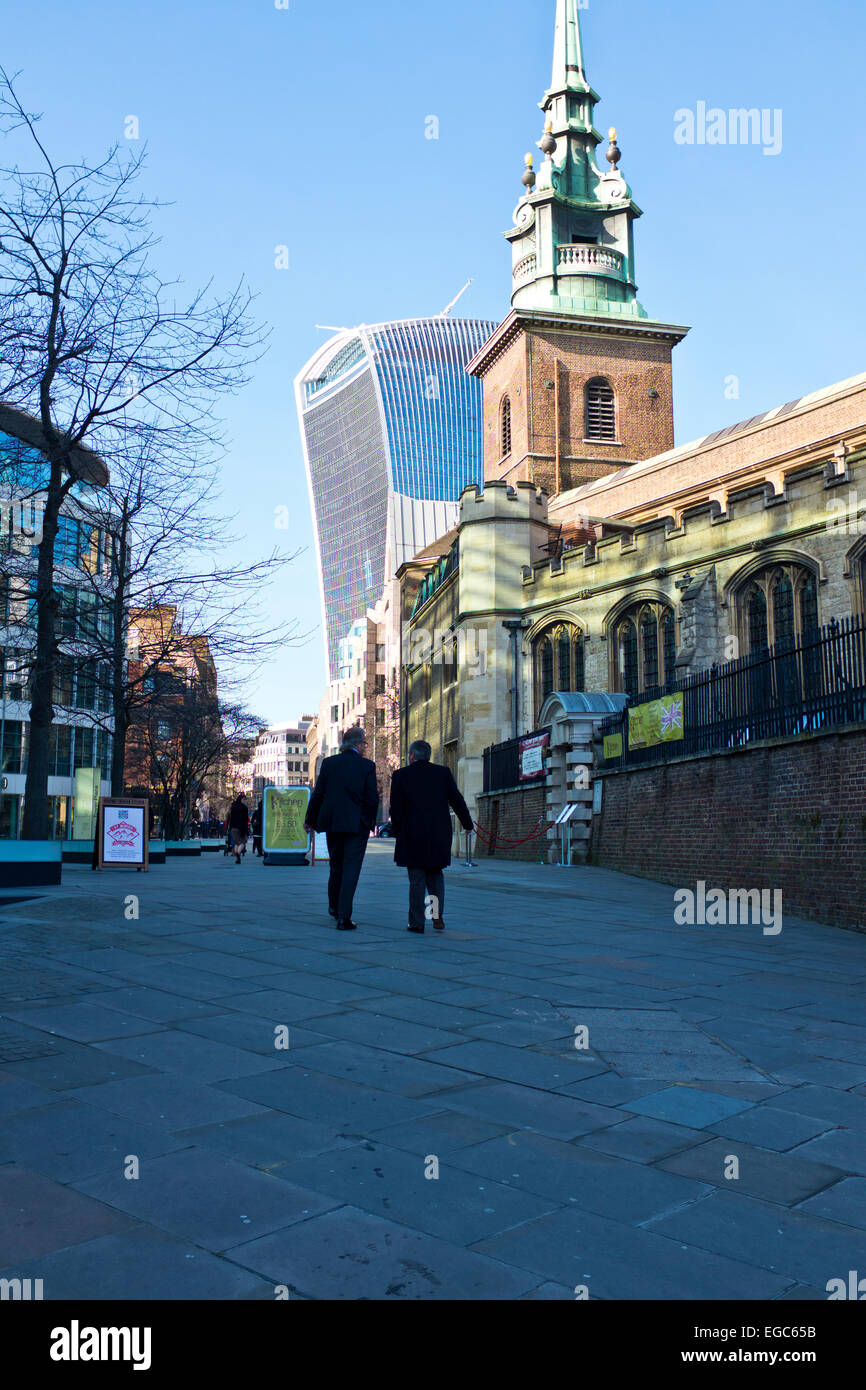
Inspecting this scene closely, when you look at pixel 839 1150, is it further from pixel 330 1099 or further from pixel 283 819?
pixel 283 819

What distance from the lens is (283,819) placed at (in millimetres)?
22766

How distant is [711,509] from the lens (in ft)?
98.1

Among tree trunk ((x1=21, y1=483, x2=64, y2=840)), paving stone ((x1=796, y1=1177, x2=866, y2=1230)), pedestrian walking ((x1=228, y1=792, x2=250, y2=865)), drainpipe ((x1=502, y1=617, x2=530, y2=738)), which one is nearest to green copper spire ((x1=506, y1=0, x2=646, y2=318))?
drainpipe ((x1=502, y1=617, x2=530, y2=738))

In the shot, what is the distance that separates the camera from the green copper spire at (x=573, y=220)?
178 ft

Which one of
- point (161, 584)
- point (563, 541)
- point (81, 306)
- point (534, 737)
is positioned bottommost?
point (534, 737)

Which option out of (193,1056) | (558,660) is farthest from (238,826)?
(193,1056)

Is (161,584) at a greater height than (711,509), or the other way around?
(711,509)

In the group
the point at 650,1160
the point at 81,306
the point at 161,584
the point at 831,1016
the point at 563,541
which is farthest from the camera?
the point at 563,541

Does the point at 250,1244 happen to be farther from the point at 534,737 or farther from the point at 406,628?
the point at 406,628

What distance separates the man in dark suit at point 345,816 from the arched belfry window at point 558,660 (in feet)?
80.7

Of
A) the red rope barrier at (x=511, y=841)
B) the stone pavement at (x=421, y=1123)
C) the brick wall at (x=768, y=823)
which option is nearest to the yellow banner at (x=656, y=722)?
the brick wall at (x=768, y=823)

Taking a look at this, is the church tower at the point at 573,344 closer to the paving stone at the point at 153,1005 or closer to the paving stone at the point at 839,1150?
the paving stone at the point at 153,1005

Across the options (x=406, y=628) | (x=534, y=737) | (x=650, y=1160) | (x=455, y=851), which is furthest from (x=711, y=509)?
(x=406, y=628)
